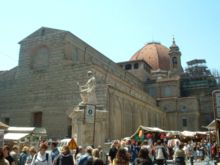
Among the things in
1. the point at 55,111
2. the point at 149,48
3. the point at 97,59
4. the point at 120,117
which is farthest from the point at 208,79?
the point at 55,111

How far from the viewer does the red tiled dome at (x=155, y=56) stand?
5747 centimetres

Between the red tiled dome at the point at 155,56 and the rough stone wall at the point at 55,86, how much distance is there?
23.3 metres

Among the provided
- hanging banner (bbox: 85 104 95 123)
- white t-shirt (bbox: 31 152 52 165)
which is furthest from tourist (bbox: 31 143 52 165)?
hanging banner (bbox: 85 104 95 123)

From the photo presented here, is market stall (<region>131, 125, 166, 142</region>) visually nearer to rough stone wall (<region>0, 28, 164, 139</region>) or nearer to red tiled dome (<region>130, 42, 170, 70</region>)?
rough stone wall (<region>0, 28, 164, 139</region>)

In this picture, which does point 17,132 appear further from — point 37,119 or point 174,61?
point 174,61

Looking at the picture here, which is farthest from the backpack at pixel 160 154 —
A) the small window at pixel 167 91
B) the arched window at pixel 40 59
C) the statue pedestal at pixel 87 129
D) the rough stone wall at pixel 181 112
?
the small window at pixel 167 91

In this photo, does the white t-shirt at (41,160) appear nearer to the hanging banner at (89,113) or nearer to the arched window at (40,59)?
the hanging banner at (89,113)

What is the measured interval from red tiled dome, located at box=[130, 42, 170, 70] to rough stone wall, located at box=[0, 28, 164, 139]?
23290 mm

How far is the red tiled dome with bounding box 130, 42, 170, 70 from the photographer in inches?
2263

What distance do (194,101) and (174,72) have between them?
7.52m

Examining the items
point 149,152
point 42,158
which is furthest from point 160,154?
point 42,158

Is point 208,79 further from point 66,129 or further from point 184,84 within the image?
point 66,129

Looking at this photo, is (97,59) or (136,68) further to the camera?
(136,68)

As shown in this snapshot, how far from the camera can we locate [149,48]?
60.2 metres
